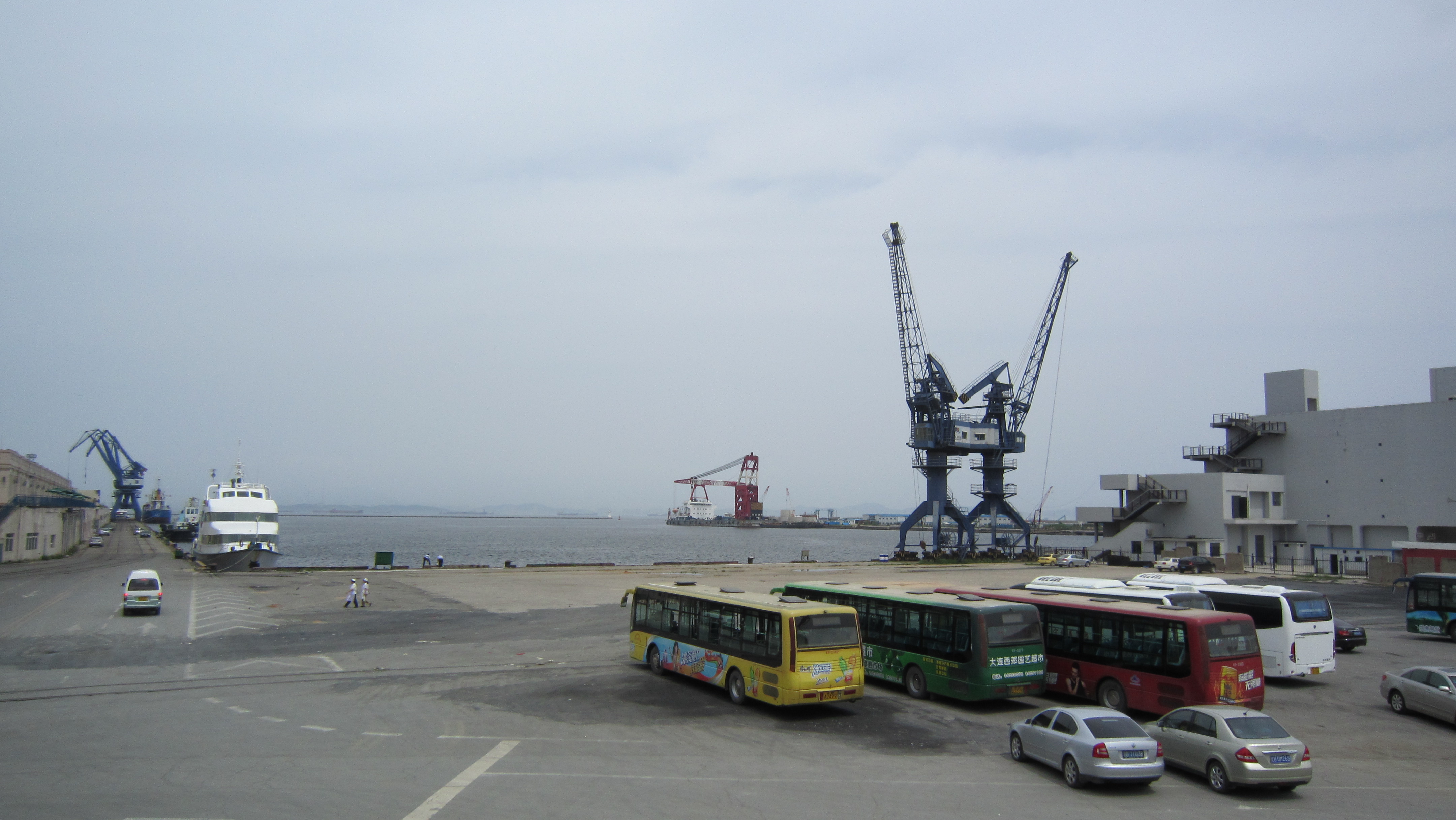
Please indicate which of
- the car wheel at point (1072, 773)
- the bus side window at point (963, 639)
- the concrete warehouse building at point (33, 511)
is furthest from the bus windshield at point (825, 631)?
the concrete warehouse building at point (33, 511)

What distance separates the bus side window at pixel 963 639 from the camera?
712 inches

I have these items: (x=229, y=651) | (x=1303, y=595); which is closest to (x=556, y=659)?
(x=229, y=651)

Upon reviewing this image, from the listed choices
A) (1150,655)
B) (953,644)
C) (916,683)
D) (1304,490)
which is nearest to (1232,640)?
(1150,655)

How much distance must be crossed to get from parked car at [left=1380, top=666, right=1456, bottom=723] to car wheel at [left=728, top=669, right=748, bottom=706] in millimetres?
15001

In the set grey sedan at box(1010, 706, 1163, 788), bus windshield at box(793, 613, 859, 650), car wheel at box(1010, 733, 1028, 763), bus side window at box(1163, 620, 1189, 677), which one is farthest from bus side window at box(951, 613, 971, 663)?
bus side window at box(1163, 620, 1189, 677)

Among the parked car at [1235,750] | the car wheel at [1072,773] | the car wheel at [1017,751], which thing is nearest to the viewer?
the parked car at [1235,750]

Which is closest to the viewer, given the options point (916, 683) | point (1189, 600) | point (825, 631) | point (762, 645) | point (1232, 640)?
point (1232, 640)

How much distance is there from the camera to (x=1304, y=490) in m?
72.4

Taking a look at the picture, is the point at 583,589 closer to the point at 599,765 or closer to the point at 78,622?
the point at 78,622

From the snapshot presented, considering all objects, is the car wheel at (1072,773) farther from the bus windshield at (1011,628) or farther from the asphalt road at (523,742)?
the bus windshield at (1011,628)

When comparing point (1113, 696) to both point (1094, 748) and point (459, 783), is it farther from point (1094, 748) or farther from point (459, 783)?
point (459, 783)

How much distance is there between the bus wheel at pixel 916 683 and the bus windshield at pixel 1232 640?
19.9 ft

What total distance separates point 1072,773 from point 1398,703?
1161cm

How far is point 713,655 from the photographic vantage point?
1945 centimetres
